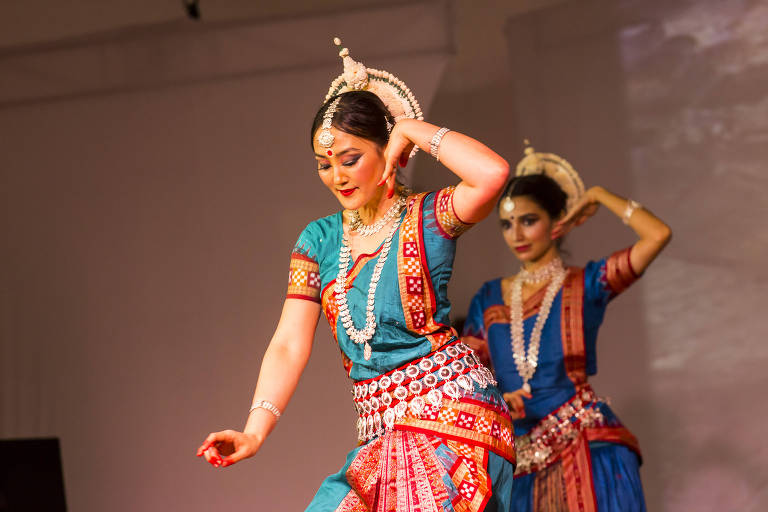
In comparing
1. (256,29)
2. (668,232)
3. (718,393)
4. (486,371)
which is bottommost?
(718,393)

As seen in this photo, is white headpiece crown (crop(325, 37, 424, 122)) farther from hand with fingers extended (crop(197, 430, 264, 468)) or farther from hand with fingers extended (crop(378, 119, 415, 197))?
hand with fingers extended (crop(197, 430, 264, 468))

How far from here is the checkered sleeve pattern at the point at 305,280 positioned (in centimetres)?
210

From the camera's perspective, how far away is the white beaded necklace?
2.07 m

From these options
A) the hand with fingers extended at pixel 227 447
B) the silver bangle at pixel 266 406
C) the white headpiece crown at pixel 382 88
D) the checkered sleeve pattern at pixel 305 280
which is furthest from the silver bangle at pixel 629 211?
the hand with fingers extended at pixel 227 447

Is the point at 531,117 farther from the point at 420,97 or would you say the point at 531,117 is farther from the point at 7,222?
the point at 7,222

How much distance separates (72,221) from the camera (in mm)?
4234

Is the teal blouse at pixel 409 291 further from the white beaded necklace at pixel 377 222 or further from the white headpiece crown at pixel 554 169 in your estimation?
the white headpiece crown at pixel 554 169

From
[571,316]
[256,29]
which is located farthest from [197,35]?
[571,316]

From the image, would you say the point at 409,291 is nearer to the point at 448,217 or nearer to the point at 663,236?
the point at 448,217

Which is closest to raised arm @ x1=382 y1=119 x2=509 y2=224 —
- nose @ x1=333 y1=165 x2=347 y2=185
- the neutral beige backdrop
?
nose @ x1=333 y1=165 x2=347 y2=185

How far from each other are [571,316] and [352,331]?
4.20 ft

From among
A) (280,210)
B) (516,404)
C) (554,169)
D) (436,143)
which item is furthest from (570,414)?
(280,210)

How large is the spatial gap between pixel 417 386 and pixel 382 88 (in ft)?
2.26

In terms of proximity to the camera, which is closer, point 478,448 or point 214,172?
point 478,448
